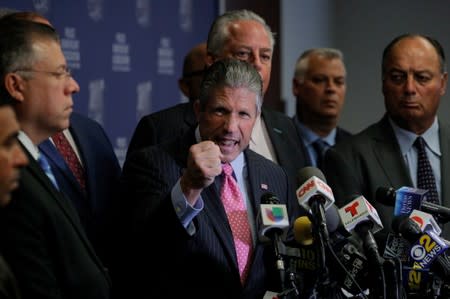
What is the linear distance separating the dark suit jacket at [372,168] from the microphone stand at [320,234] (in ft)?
3.77

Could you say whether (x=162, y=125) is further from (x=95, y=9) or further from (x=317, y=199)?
(x=95, y=9)

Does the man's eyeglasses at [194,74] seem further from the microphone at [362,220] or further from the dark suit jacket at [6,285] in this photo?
the dark suit jacket at [6,285]

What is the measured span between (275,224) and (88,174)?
3.54 ft

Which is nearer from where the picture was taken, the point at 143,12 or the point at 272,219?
the point at 272,219

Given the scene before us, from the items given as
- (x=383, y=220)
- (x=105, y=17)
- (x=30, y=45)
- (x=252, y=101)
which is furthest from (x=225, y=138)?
(x=105, y=17)

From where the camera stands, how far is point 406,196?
8.96ft

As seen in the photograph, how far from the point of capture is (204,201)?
2924mm

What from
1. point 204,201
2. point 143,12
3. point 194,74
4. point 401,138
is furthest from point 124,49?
point 204,201

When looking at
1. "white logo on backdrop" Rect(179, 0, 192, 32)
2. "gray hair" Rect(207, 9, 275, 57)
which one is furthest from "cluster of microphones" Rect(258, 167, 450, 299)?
"white logo on backdrop" Rect(179, 0, 192, 32)

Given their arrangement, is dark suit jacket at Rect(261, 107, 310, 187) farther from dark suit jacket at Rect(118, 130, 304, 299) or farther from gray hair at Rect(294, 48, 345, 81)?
gray hair at Rect(294, 48, 345, 81)

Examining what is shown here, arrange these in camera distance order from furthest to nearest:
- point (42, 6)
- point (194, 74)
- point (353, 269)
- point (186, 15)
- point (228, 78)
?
point (186, 15) < point (42, 6) < point (194, 74) < point (228, 78) < point (353, 269)

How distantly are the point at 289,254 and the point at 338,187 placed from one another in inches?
44.8

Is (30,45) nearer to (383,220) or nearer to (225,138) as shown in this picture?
(225,138)

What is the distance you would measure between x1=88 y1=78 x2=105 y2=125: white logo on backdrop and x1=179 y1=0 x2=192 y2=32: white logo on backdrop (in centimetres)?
81
